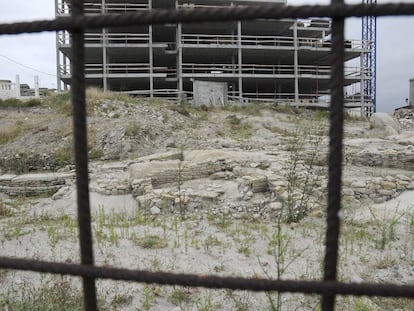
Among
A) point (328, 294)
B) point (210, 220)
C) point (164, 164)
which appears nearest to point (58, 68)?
point (164, 164)

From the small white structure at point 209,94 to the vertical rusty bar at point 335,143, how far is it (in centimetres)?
2701

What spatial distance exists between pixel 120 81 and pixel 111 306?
32.3m

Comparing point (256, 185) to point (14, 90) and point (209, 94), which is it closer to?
point (209, 94)

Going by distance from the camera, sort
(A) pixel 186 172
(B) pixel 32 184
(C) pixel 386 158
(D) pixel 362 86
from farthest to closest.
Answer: (D) pixel 362 86 → (C) pixel 386 158 → (B) pixel 32 184 → (A) pixel 186 172

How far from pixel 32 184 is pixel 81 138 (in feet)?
33.1

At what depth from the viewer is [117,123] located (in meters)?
16.6

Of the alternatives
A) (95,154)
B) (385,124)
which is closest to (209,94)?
(385,124)

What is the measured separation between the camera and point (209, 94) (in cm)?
2833

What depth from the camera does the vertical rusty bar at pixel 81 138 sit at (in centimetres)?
118

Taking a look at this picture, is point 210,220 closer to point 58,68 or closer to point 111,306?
point 111,306

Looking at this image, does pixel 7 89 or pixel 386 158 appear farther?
pixel 7 89

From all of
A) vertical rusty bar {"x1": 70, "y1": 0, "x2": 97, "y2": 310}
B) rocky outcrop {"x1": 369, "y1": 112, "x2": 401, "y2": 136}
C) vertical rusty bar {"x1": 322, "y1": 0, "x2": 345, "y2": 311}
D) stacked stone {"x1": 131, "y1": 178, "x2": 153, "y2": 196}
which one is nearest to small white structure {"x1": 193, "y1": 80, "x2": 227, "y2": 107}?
rocky outcrop {"x1": 369, "y1": 112, "x2": 401, "y2": 136}

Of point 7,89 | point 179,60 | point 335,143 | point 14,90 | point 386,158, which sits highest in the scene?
point 179,60

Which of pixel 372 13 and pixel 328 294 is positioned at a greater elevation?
pixel 372 13
